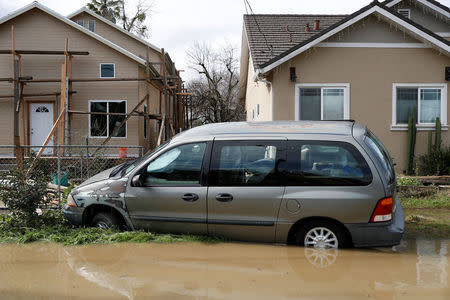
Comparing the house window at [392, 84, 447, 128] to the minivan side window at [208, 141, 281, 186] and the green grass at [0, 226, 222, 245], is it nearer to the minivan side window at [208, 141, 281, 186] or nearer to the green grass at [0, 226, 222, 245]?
the minivan side window at [208, 141, 281, 186]

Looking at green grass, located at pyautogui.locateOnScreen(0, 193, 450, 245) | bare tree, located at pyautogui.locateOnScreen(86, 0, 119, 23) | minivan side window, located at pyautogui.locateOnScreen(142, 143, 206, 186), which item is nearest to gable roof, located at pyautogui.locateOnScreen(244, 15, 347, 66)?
green grass, located at pyautogui.locateOnScreen(0, 193, 450, 245)

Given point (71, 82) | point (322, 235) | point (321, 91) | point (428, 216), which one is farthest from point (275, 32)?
point (322, 235)

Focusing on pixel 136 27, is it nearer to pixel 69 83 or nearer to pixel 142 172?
pixel 69 83

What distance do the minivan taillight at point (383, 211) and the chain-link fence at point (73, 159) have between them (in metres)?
5.00

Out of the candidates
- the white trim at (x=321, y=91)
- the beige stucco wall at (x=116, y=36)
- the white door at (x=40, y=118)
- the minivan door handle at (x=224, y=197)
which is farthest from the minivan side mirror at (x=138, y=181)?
the beige stucco wall at (x=116, y=36)

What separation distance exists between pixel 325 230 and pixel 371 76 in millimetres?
8573

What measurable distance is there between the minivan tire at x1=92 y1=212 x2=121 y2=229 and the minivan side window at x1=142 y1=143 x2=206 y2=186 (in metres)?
0.80

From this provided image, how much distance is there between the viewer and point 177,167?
6.35 metres

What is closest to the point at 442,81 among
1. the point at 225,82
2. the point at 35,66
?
the point at 35,66

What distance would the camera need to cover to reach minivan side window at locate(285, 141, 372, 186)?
5.70 metres

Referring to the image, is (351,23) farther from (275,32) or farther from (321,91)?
(275,32)

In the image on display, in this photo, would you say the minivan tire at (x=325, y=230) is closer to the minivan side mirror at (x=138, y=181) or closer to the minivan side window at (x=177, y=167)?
the minivan side window at (x=177, y=167)

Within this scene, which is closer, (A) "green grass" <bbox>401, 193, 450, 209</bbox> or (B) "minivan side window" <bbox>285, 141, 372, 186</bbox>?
(B) "minivan side window" <bbox>285, 141, 372, 186</bbox>

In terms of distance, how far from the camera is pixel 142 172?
641 cm
